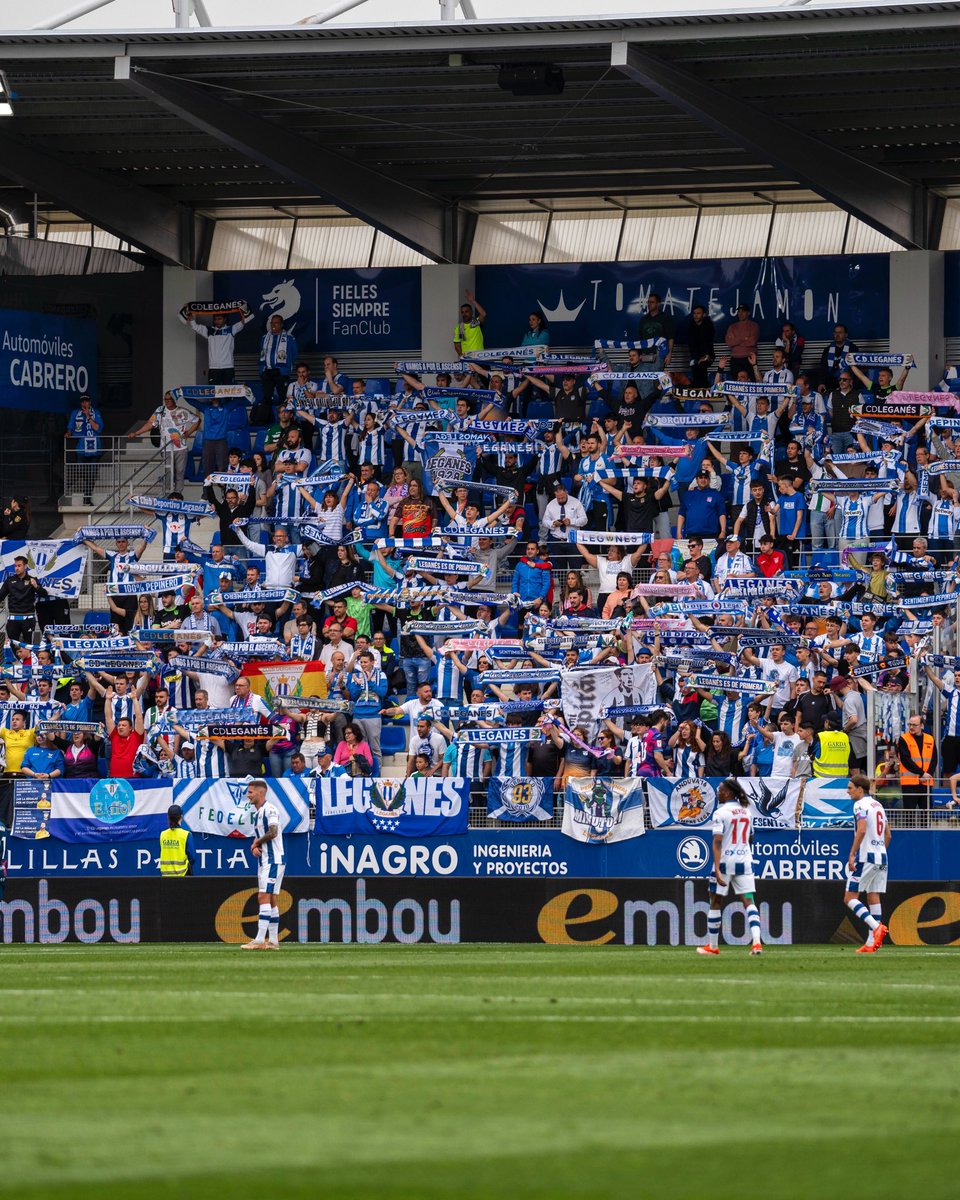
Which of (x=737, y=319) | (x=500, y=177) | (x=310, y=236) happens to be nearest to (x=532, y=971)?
(x=737, y=319)

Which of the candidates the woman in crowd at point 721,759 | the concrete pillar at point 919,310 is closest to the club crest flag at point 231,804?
the woman in crowd at point 721,759

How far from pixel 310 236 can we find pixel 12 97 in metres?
10.3

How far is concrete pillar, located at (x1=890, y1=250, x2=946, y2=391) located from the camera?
1367 inches

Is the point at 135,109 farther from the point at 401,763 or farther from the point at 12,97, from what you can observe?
the point at 401,763

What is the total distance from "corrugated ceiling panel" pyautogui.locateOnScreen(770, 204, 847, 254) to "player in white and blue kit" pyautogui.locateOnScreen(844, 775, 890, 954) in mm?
17894

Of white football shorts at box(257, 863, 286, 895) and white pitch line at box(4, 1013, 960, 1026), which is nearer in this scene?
white pitch line at box(4, 1013, 960, 1026)

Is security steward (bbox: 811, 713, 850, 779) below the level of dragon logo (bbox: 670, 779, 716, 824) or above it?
above

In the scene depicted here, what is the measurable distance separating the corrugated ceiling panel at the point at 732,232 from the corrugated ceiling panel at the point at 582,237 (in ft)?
5.43

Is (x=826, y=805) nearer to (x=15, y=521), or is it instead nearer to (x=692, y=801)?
(x=692, y=801)

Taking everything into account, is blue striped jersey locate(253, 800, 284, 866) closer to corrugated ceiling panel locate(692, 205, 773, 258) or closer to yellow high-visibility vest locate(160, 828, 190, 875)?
yellow high-visibility vest locate(160, 828, 190, 875)

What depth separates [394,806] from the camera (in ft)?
81.0

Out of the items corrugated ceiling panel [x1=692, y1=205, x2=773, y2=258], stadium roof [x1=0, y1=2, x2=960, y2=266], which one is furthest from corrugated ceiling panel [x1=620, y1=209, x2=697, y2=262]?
stadium roof [x1=0, y1=2, x2=960, y2=266]

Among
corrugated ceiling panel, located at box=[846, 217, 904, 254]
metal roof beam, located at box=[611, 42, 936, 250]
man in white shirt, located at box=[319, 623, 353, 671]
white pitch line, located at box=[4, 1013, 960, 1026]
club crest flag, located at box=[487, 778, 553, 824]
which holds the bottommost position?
white pitch line, located at box=[4, 1013, 960, 1026]

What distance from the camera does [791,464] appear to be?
3094 cm
